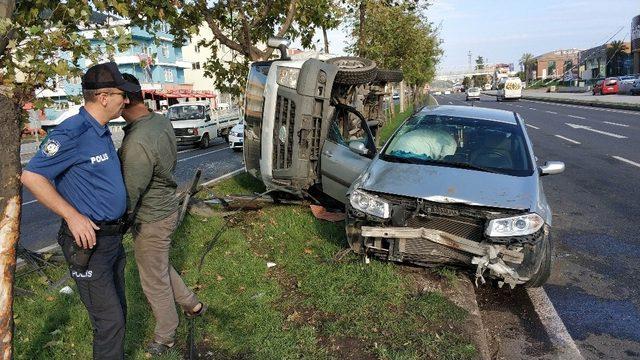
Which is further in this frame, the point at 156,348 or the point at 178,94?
the point at 178,94

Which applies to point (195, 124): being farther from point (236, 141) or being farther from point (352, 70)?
point (352, 70)

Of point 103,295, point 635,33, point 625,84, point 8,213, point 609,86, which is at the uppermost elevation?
point 635,33

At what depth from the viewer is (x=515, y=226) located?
163 inches

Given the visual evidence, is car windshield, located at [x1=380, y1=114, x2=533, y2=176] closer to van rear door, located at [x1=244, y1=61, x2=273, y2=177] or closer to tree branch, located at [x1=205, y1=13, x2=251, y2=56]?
van rear door, located at [x1=244, y1=61, x2=273, y2=177]

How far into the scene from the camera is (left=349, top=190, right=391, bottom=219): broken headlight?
452cm

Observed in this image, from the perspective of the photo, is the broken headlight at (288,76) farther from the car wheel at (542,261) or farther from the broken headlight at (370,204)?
the car wheel at (542,261)

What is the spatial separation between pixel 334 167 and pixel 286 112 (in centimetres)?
104

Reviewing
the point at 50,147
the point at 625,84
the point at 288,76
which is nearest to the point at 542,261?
the point at 50,147

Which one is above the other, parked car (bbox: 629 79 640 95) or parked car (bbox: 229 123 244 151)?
parked car (bbox: 629 79 640 95)

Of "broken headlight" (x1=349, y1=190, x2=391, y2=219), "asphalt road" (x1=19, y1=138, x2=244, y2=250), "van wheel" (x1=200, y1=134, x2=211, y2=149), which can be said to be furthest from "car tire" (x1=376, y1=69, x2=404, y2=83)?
"van wheel" (x1=200, y1=134, x2=211, y2=149)

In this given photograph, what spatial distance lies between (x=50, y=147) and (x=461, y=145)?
4250 mm

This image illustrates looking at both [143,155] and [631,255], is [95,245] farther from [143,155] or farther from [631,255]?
[631,255]

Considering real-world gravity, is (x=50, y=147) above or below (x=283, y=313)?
above

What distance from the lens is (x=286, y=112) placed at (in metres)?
6.89
